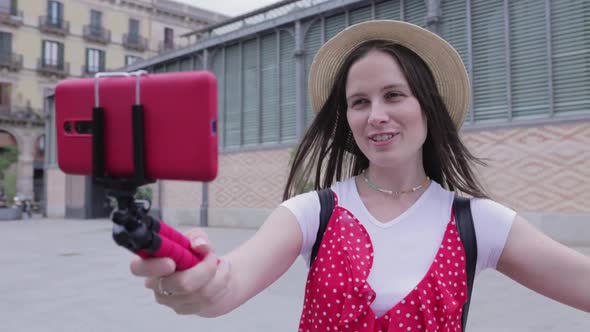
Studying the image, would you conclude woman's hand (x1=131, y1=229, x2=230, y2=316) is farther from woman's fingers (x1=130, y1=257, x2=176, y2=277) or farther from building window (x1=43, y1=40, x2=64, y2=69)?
building window (x1=43, y1=40, x2=64, y2=69)

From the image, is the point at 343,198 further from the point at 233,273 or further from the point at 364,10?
the point at 364,10

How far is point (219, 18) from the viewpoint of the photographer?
129ft

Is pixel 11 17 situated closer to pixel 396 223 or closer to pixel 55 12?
pixel 55 12

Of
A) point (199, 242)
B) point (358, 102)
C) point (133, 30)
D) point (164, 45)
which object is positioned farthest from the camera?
point (164, 45)

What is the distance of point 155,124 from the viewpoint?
2.80 feet

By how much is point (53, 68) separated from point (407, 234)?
3822 centimetres

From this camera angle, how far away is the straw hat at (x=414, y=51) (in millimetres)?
1770

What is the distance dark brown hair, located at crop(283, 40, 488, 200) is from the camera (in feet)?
5.66

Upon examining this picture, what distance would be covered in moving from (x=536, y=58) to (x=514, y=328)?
8.60 meters

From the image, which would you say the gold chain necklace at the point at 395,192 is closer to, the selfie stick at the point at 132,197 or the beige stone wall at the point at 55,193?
the selfie stick at the point at 132,197

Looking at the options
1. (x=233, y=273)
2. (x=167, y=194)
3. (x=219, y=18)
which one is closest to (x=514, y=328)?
(x=233, y=273)

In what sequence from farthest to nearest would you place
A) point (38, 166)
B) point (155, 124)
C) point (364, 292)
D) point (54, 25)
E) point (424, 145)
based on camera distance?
point (38, 166) < point (54, 25) < point (424, 145) < point (364, 292) < point (155, 124)

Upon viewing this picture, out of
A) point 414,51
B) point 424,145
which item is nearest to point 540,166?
point 424,145

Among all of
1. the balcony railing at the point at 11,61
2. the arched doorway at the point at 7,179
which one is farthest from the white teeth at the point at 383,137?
the balcony railing at the point at 11,61
